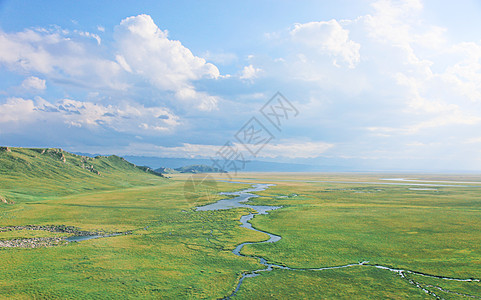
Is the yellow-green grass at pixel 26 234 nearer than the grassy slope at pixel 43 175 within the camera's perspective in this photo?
Yes

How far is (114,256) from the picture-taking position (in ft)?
101

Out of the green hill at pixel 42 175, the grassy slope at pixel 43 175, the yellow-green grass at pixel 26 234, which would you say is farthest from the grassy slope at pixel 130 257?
the grassy slope at pixel 43 175

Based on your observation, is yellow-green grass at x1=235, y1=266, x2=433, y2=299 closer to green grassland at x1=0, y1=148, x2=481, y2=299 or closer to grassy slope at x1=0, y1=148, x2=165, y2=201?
green grassland at x1=0, y1=148, x2=481, y2=299

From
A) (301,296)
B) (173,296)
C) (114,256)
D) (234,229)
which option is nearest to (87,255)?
(114,256)

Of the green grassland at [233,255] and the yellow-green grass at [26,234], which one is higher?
the green grassland at [233,255]

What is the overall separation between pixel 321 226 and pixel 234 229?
16041 mm

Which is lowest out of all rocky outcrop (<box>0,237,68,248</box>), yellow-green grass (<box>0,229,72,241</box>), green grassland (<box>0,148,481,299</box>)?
yellow-green grass (<box>0,229,72,241</box>)

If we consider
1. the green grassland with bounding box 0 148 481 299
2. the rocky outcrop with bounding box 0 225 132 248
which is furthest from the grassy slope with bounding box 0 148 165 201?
the rocky outcrop with bounding box 0 225 132 248

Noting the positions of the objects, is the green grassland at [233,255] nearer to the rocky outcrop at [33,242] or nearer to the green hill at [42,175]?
the rocky outcrop at [33,242]

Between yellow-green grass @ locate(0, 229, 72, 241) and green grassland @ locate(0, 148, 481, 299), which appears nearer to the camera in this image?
green grassland @ locate(0, 148, 481, 299)

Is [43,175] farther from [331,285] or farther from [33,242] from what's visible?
[331,285]

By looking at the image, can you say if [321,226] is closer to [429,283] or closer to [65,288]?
[429,283]

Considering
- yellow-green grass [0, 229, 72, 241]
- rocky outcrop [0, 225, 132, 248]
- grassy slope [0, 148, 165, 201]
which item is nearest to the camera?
rocky outcrop [0, 225, 132, 248]

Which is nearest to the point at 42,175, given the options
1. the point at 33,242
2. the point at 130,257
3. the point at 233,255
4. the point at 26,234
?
the point at 26,234
